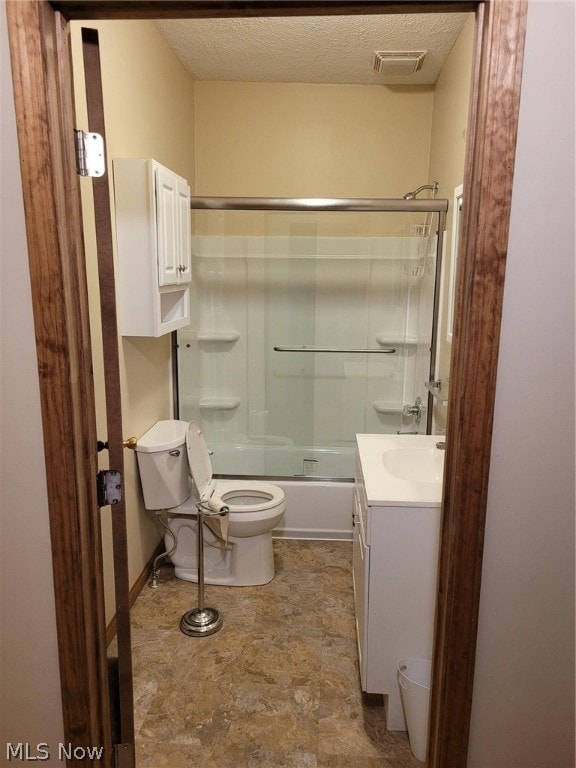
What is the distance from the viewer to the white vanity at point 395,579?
71.3 inches

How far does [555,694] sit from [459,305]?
34.7 inches

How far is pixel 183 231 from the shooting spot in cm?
279

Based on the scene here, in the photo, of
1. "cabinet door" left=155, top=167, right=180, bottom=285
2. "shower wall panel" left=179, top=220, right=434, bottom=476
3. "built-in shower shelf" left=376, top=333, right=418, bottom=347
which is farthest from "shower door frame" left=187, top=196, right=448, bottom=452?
"cabinet door" left=155, top=167, right=180, bottom=285

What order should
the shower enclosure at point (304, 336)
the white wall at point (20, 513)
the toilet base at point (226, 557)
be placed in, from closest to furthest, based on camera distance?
the white wall at point (20, 513) → the toilet base at point (226, 557) → the shower enclosure at point (304, 336)

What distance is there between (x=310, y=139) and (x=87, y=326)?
2.83m

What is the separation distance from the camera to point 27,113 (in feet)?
3.50

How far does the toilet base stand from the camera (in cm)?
281

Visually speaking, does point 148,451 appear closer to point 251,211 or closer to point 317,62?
point 251,211

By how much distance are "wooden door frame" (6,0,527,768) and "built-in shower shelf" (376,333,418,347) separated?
7.56 feet

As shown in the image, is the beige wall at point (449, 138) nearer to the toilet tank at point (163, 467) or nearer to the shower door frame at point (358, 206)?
the shower door frame at point (358, 206)

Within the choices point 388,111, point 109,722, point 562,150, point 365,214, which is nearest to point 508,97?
point 562,150

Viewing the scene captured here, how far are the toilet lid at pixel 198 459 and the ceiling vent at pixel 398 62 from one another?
7.41 ft

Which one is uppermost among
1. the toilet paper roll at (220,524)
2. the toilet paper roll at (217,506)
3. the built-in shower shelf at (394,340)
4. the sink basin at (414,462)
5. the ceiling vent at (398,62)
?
the ceiling vent at (398,62)

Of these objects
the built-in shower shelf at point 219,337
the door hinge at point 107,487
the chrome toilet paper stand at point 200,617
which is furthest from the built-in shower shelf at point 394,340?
the door hinge at point 107,487
